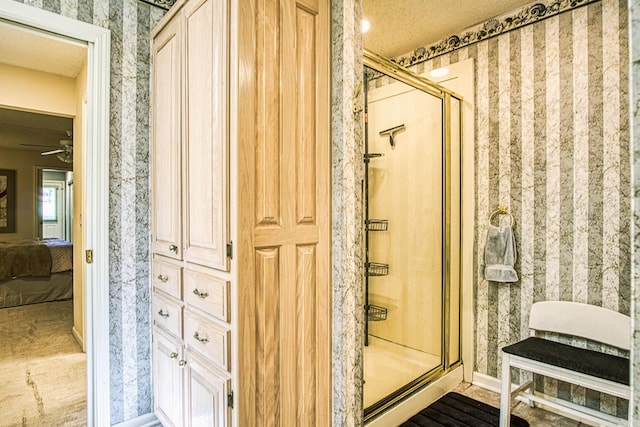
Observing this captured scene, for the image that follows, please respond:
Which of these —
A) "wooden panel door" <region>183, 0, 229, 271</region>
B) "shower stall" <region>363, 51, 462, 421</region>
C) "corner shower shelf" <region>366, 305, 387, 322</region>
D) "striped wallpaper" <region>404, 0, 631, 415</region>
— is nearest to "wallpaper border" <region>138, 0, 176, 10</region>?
"wooden panel door" <region>183, 0, 229, 271</region>

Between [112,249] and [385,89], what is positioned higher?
[385,89]

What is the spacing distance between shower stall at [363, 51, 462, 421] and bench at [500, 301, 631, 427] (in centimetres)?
55

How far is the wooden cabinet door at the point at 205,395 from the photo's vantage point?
126 cm

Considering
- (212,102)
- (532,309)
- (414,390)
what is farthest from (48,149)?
(532,309)

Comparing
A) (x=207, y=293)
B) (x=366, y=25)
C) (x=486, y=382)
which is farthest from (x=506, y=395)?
(x=366, y=25)

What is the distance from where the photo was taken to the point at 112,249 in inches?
70.7

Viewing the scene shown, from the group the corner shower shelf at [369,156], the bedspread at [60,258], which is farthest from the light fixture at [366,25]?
the bedspread at [60,258]

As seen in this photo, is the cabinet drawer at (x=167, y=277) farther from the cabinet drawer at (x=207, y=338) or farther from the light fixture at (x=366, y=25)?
the light fixture at (x=366, y=25)

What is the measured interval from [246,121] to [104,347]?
1.42m

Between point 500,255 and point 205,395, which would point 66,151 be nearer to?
point 205,395

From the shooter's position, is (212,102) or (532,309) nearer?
(212,102)

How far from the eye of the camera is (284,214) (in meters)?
1.37

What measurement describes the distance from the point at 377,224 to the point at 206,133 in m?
1.37

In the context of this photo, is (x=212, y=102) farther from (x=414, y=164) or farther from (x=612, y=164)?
(x=612, y=164)
